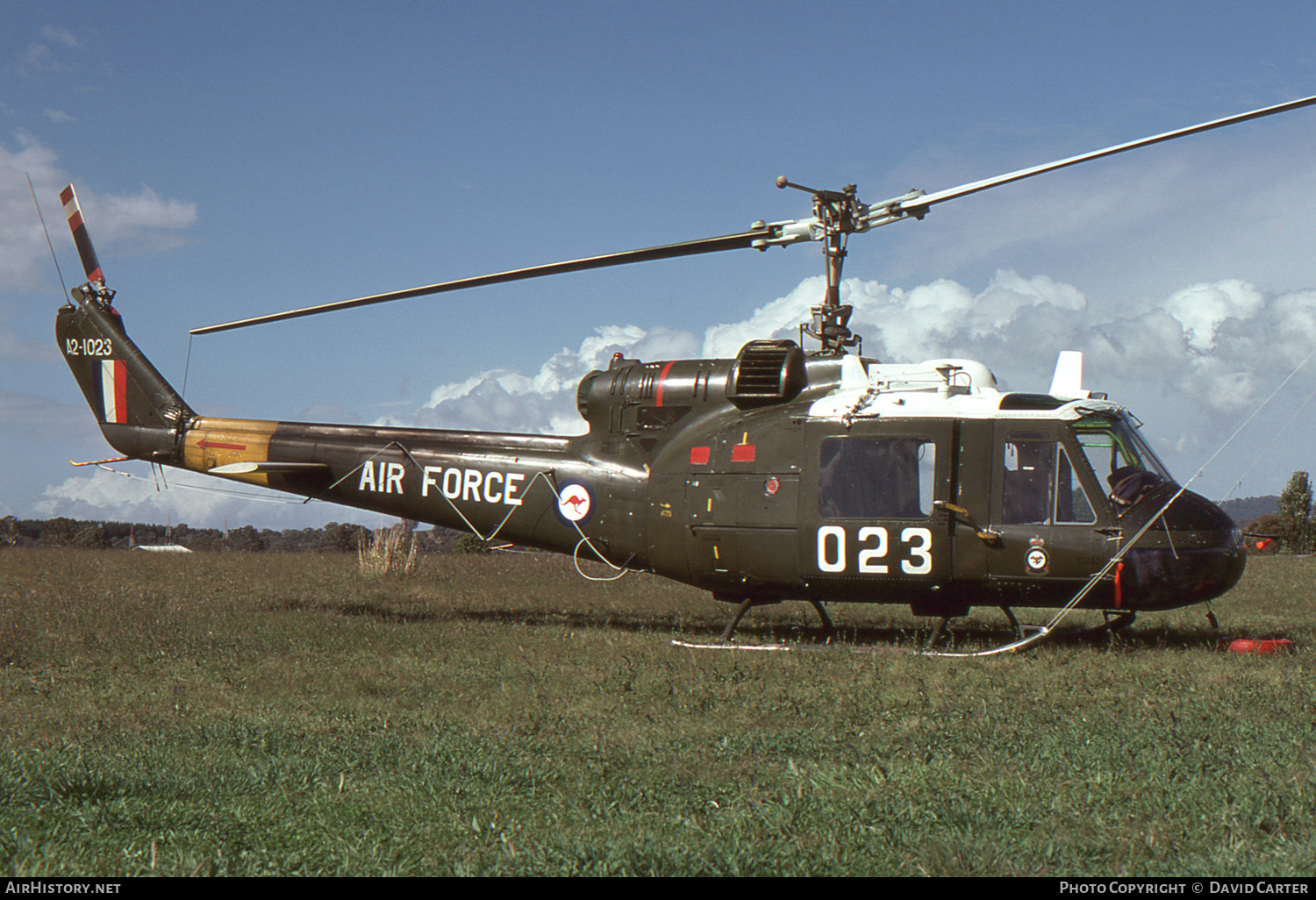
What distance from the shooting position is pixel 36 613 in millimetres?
12727

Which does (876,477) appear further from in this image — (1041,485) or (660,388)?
(660,388)

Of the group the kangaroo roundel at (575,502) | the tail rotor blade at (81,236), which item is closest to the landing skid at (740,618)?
the kangaroo roundel at (575,502)

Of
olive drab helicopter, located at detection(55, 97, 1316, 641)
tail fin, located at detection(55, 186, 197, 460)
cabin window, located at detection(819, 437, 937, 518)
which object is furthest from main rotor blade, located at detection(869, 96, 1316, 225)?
tail fin, located at detection(55, 186, 197, 460)

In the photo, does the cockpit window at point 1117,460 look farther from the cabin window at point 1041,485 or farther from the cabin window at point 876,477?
the cabin window at point 876,477

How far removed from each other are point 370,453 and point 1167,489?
9.95 meters

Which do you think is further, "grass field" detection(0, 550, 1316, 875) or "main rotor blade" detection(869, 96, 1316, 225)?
"main rotor blade" detection(869, 96, 1316, 225)

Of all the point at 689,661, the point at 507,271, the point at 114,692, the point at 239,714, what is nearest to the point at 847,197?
the point at 507,271

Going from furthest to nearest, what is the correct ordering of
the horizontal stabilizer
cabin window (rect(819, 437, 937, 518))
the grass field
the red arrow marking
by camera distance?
the red arrow marking < the horizontal stabilizer < cabin window (rect(819, 437, 937, 518)) < the grass field

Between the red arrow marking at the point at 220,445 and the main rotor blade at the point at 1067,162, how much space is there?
9.79m

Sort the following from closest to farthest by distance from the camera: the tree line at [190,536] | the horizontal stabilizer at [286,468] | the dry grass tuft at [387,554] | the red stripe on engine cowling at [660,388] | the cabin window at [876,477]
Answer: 1. the cabin window at [876,477]
2. the red stripe on engine cowling at [660,388]
3. the horizontal stabilizer at [286,468]
4. the dry grass tuft at [387,554]
5. the tree line at [190,536]

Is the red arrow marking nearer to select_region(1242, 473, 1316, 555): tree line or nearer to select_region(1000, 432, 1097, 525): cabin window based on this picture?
select_region(1000, 432, 1097, 525): cabin window

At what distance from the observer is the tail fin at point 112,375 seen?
15523 mm

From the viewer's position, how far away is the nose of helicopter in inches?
388

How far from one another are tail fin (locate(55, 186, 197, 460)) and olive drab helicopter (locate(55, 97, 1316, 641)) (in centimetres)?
316
